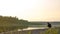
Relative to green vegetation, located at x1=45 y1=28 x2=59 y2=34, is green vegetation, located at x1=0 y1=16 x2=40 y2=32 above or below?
above

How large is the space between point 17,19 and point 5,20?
1.56 feet

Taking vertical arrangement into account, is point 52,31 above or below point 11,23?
below

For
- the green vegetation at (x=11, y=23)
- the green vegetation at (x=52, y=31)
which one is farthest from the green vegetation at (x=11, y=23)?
the green vegetation at (x=52, y=31)

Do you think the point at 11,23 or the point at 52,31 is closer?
the point at 52,31

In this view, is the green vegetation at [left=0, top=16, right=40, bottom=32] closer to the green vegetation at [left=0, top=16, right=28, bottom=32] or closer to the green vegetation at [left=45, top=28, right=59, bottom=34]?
the green vegetation at [left=0, top=16, right=28, bottom=32]

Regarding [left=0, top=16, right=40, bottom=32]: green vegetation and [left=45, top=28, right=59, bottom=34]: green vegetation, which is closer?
[left=45, top=28, right=59, bottom=34]: green vegetation

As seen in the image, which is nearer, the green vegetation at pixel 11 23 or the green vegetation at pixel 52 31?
the green vegetation at pixel 52 31

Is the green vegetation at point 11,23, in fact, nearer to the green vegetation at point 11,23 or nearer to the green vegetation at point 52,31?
the green vegetation at point 11,23

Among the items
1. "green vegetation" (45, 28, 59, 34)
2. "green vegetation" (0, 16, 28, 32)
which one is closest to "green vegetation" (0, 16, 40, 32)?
"green vegetation" (0, 16, 28, 32)

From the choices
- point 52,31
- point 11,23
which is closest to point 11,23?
point 11,23

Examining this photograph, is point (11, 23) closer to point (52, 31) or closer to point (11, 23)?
point (11, 23)

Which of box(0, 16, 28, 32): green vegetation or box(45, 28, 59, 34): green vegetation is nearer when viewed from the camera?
box(45, 28, 59, 34): green vegetation

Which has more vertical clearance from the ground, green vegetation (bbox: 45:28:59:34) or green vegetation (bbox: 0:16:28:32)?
green vegetation (bbox: 0:16:28:32)

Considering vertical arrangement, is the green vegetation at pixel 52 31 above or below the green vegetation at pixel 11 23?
below
